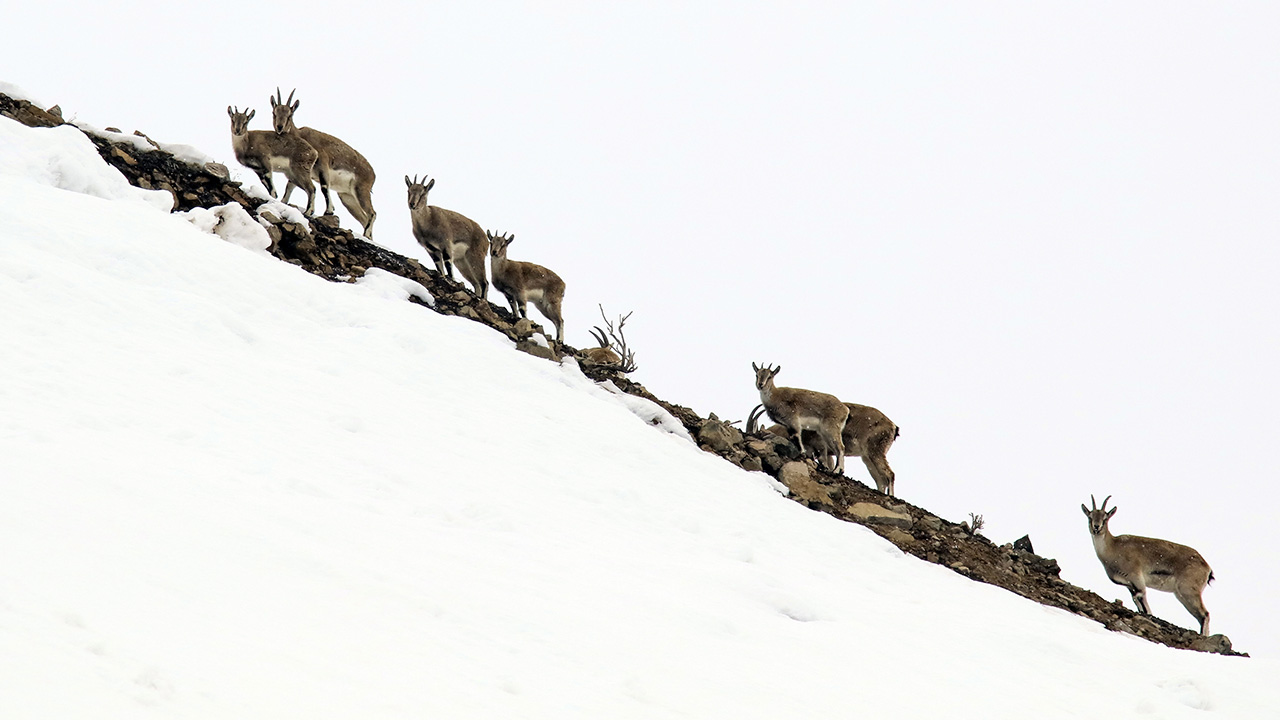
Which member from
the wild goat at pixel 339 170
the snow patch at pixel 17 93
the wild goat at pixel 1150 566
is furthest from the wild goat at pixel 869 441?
the snow patch at pixel 17 93

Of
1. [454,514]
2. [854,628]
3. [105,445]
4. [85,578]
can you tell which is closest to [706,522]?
[854,628]

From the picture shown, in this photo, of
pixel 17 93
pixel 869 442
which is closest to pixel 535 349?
pixel 869 442

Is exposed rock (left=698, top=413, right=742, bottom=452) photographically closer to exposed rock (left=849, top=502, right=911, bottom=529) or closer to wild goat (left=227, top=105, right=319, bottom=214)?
exposed rock (left=849, top=502, right=911, bottom=529)

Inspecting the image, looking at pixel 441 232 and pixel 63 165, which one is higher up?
pixel 441 232

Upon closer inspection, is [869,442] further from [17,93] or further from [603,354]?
[17,93]

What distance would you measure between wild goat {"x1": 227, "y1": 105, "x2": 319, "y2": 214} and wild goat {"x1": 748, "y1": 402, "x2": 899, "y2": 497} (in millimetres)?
7428

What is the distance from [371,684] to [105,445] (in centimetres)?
245

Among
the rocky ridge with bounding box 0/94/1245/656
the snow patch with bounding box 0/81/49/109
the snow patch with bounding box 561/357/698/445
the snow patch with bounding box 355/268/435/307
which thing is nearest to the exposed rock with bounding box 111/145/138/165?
the rocky ridge with bounding box 0/94/1245/656

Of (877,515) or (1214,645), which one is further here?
(877,515)

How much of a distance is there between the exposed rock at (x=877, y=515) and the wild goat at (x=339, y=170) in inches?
324

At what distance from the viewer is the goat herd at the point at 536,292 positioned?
14484 millimetres

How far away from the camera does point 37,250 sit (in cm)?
852

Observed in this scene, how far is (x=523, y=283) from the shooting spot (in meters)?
15.8

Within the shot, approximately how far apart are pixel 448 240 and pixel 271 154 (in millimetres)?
2794
